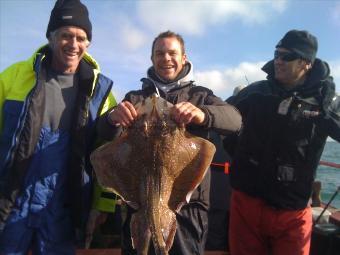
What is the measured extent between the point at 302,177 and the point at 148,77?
2.55m

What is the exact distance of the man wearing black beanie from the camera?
3.39 metres

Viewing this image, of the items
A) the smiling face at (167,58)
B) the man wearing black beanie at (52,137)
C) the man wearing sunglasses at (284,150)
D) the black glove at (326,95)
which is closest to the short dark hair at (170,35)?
the smiling face at (167,58)

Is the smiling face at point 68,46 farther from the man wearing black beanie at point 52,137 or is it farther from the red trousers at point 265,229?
the red trousers at point 265,229

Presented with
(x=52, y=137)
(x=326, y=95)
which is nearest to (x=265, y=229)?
(x=326, y=95)

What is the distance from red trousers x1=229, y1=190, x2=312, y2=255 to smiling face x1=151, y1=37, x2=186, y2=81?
2224 mm

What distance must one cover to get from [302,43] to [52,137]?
140 inches

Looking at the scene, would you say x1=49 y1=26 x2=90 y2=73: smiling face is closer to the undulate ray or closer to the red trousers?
the undulate ray

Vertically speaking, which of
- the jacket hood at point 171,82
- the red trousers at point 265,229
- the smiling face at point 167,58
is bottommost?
the red trousers at point 265,229

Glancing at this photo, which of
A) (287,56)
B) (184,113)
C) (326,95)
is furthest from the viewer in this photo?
(287,56)

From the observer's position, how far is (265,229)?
4664 mm

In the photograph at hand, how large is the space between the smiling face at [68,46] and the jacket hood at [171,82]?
77 cm

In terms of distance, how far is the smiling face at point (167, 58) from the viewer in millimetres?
3562

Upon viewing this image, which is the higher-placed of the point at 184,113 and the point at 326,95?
the point at 326,95

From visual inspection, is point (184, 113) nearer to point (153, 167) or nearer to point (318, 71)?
point (153, 167)
